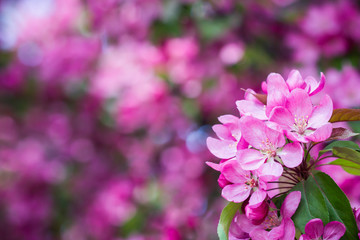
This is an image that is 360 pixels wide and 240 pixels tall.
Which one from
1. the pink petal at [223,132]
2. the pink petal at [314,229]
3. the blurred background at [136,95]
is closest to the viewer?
the pink petal at [314,229]

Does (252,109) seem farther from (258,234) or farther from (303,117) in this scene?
(258,234)

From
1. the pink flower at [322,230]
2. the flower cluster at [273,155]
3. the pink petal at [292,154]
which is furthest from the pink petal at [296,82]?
the pink flower at [322,230]

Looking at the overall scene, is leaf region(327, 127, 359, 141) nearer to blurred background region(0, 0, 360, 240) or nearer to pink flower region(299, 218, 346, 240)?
pink flower region(299, 218, 346, 240)

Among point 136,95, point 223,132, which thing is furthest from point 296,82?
point 136,95

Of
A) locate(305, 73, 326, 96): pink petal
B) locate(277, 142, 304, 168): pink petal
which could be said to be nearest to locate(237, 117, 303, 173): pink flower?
locate(277, 142, 304, 168): pink petal

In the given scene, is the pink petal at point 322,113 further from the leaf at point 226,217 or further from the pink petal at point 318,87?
the leaf at point 226,217

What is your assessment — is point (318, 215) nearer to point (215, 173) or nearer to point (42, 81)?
point (215, 173)
